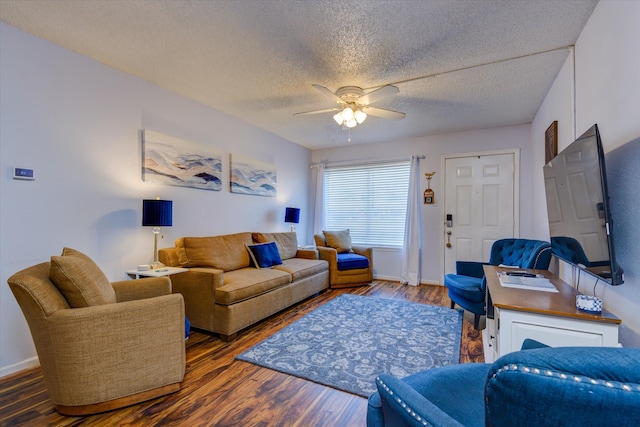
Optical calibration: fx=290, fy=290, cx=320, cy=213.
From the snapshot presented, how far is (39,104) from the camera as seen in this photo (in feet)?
7.53

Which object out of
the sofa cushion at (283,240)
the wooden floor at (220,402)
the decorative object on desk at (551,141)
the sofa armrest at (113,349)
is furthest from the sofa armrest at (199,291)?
the decorative object on desk at (551,141)

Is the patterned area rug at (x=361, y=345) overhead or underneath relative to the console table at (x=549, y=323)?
underneath

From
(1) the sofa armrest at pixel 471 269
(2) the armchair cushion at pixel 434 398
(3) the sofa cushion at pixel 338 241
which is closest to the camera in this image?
(2) the armchair cushion at pixel 434 398

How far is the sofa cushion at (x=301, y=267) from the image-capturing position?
3.65m

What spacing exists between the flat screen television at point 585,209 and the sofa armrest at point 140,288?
2.78 meters

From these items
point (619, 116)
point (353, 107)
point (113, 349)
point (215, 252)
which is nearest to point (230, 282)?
point (215, 252)

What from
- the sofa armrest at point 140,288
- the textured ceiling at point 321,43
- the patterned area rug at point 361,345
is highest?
the textured ceiling at point 321,43

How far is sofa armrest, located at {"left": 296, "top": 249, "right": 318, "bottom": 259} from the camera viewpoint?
4.54 metres

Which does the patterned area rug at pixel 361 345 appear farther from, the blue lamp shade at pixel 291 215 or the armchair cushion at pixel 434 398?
the blue lamp shade at pixel 291 215

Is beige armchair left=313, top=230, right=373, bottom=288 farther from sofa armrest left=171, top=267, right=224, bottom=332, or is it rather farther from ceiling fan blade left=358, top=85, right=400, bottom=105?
ceiling fan blade left=358, top=85, right=400, bottom=105

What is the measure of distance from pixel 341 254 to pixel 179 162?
9.38 ft

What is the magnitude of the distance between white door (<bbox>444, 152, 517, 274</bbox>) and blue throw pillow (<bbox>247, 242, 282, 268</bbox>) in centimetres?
283

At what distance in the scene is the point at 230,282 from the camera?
292cm

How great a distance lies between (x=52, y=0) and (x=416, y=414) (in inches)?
117
